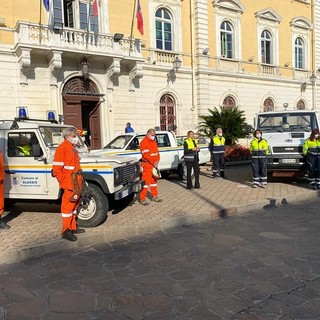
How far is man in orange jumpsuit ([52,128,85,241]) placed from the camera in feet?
18.5

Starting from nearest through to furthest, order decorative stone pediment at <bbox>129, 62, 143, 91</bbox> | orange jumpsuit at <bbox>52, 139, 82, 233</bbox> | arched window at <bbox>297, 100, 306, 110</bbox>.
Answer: orange jumpsuit at <bbox>52, 139, 82, 233</bbox> < decorative stone pediment at <bbox>129, 62, 143, 91</bbox> < arched window at <bbox>297, 100, 306, 110</bbox>

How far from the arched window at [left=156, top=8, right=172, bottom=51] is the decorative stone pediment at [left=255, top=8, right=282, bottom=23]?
7915mm

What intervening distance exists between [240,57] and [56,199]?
20377 millimetres

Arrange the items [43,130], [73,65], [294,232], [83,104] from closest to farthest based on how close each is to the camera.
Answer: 1. [294,232]
2. [43,130]
3. [73,65]
4. [83,104]

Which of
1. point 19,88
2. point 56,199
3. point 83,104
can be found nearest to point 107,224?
point 56,199

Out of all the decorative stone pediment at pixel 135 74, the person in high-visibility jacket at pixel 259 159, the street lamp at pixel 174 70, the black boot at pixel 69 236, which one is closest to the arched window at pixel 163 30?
the street lamp at pixel 174 70

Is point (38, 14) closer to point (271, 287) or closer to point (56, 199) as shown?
point (56, 199)

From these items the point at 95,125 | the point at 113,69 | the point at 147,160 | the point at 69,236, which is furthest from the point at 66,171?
the point at 95,125

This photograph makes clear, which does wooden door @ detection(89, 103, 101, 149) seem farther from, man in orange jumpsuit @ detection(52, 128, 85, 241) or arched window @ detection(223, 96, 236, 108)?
man in orange jumpsuit @ detection(52, 128, 85, 241)

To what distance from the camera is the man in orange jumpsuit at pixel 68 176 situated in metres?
5.65

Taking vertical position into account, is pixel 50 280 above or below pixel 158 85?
below

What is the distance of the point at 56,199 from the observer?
22.8 ft

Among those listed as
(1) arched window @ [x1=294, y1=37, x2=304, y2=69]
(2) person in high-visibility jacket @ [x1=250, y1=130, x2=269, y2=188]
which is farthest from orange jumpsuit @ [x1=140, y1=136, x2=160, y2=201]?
(1) arched window @ [x1=294, y1=37, x2=304, y2=69]

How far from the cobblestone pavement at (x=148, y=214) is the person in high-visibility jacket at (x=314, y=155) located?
1.55 feet
